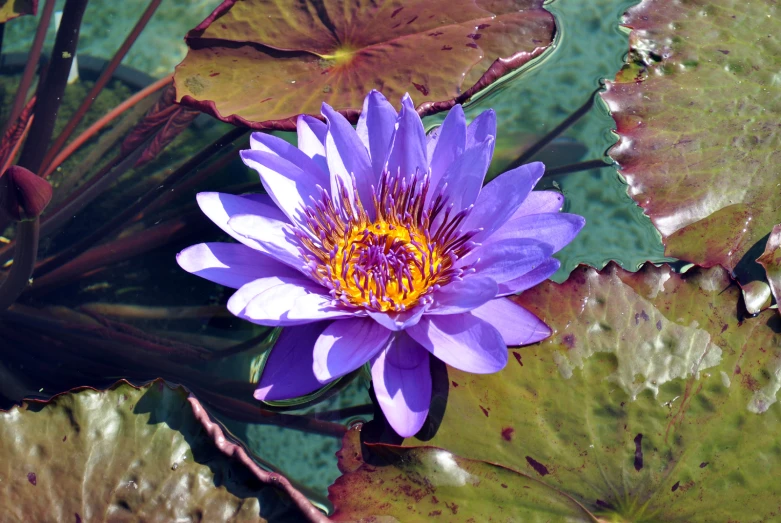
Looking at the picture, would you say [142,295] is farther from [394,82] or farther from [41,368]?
[394,82]

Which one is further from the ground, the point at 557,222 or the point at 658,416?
the point at 557,222

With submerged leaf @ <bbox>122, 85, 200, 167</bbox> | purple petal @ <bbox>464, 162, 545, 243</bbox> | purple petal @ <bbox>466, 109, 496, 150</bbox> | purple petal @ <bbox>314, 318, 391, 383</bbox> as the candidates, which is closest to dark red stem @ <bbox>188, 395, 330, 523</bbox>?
purple petal @ <bbox>314, 318, 391, 383</bbox>

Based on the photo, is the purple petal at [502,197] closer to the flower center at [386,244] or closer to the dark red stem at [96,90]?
the flower center at [386,244]

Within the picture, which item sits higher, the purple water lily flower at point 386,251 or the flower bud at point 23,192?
the flower bud at point 23,192

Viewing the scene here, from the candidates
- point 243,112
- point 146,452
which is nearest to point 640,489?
point 146,452

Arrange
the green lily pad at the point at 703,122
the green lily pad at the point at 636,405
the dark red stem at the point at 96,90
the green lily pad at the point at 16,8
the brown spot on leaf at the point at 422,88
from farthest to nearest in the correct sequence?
the dark red stem at the point at 96,90
the green lily pad at the point at 16,8
the brown spot on leaf at the point at 422,88
the green lily pad at the point at 703,122
the green lily pad at the point at 636,405

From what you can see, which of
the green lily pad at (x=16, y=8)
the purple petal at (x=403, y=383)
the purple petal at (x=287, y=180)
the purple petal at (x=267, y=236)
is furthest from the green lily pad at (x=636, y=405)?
the green lily pad at (x=16, y=8)
